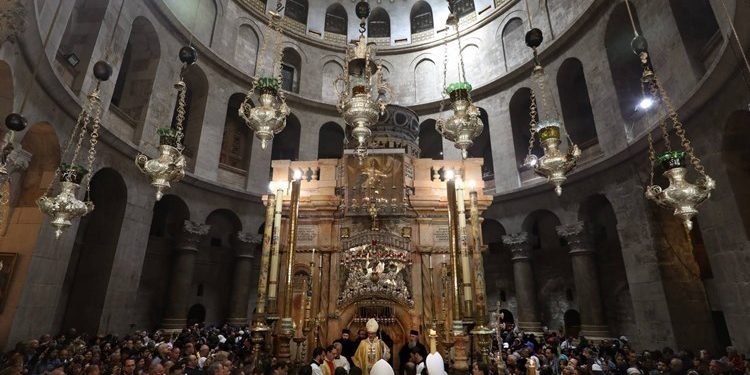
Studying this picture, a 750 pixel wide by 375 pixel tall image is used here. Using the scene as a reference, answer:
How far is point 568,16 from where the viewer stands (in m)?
16.3

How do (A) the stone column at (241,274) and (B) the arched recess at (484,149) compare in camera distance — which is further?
(B) the arched recess at (484,149)

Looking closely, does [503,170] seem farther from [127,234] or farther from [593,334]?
[127,234]

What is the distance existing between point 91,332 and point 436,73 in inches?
750

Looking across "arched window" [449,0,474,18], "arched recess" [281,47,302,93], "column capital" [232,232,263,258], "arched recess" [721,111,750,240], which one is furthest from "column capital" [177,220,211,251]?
"arched window" [449,0,474,18]

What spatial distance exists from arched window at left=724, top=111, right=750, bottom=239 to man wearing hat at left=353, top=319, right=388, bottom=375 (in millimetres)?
8476

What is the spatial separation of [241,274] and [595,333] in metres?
14.0

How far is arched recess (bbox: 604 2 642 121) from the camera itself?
13852 millimetres

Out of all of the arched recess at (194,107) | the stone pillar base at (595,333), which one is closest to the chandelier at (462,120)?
the stone pillar base at (595,333)

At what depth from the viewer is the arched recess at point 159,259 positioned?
15562 millimetres

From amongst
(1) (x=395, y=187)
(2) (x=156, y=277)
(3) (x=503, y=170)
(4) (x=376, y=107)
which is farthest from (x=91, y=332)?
(3) (x=503, y=170)

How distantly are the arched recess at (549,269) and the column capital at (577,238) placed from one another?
6.18 feet

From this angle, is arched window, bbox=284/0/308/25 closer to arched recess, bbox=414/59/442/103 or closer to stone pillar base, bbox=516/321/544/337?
arched recess, bbox=414/59/442/103

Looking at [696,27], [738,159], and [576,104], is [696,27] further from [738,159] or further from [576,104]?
[576,104]

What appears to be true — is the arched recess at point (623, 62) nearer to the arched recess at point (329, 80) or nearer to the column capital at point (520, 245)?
the column capital at point (520, 245)
